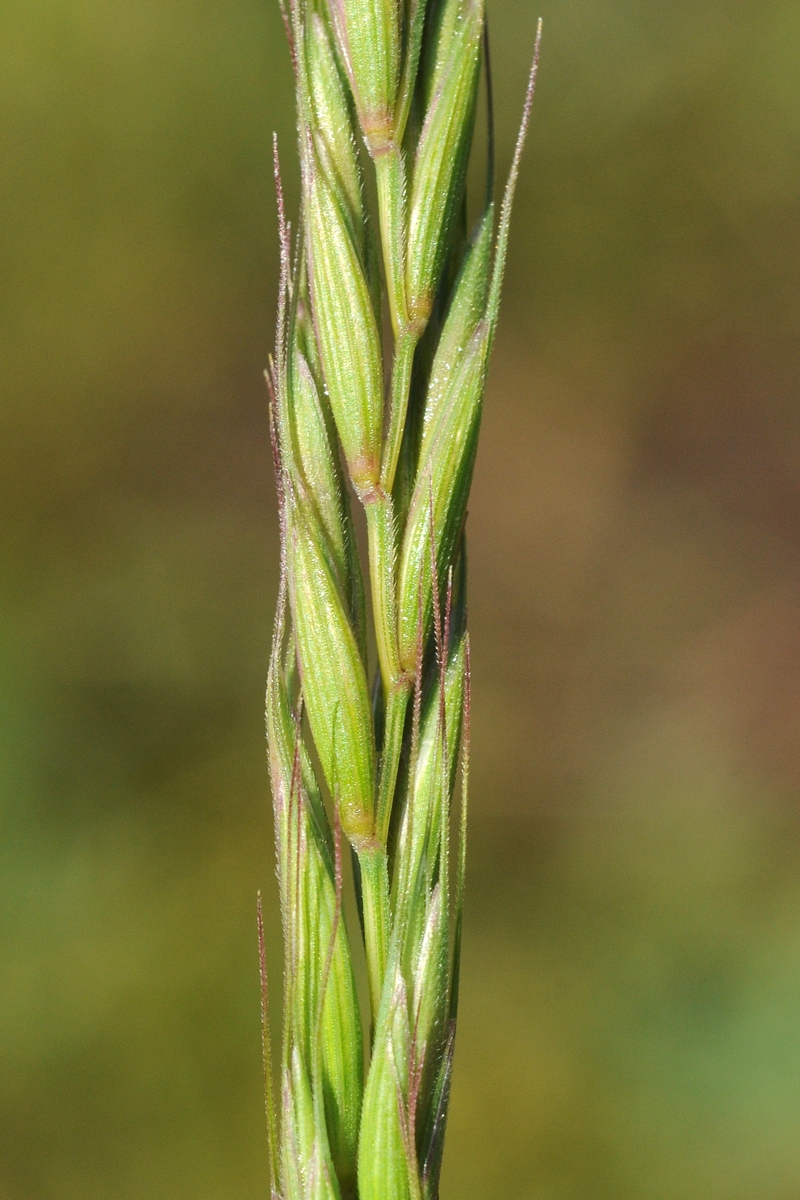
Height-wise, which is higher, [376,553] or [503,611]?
[376,553]

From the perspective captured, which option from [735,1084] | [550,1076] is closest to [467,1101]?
[550,1076]

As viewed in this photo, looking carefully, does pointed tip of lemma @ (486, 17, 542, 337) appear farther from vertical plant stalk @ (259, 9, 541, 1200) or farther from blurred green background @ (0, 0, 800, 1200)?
blurred green background @ (0, 0, 800, 1200)

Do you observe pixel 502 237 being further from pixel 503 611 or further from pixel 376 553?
pixel 503 611

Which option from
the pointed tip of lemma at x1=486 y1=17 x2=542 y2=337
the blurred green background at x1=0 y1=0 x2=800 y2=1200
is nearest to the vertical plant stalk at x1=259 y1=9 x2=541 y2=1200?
the pointed tip of lemma at x1=486 y1=17 x2=542 y2=337

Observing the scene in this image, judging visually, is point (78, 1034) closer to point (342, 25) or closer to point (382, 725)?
point (382, 725)

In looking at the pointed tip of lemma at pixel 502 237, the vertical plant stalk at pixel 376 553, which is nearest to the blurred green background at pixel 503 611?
the vertical plant stalk at pixel 376 553

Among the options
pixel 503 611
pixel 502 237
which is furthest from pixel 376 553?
pixel 503 611
